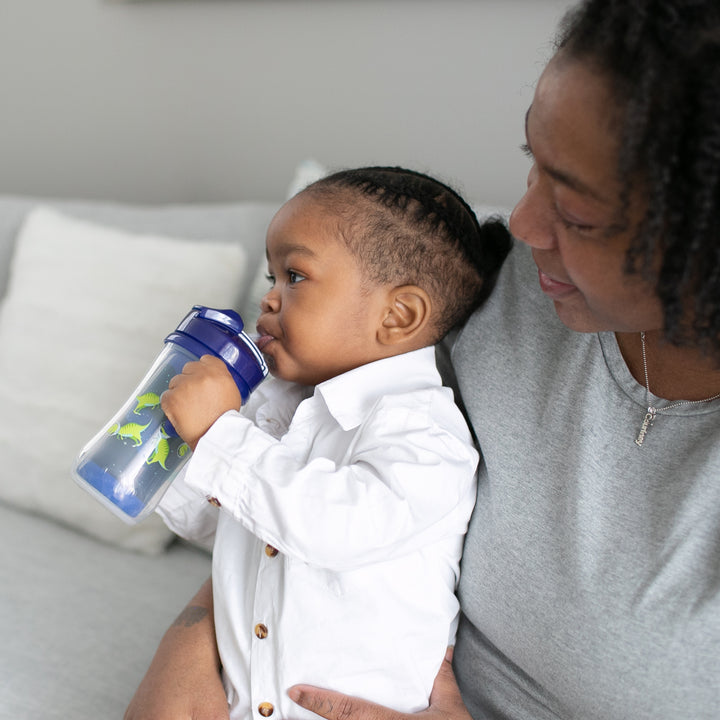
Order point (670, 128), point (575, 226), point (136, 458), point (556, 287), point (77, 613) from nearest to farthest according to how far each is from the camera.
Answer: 1. point (670, 128)
2. point (575, 226)
3. point (556, 287)
4. point (136, 458)
5. point (77, 613)

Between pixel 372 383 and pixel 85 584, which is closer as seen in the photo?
pixel 372 383

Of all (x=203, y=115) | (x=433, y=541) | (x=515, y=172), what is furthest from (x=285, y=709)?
(x=203, y=115)

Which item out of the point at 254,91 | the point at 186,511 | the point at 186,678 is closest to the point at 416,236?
the point at 186,511

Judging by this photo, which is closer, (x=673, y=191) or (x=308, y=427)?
(x=673, y=191)

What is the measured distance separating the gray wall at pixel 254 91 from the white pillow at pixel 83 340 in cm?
53

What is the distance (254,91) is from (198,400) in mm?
1319

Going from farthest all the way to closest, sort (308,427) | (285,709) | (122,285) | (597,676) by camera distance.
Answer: (122,285) < (308,427) < (285,709) < (597,676)

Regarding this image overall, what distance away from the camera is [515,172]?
5.32 ft

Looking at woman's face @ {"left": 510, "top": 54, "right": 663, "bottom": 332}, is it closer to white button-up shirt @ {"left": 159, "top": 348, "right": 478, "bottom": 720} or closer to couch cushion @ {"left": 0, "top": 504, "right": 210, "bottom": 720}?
white button-up shirt @ {"left": 159, "top": 348, "right": 478, "bottom": 720}

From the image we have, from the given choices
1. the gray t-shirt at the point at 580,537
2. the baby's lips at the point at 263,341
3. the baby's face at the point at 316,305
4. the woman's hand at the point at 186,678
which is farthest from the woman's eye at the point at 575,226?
the woman's hand at the point at 186,678

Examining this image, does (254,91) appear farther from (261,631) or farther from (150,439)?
(261,631)

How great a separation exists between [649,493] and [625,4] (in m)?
0.47

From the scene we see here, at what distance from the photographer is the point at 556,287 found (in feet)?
2.68

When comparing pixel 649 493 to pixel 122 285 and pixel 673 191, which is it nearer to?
pixel 673 191
